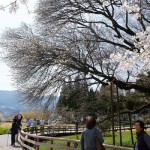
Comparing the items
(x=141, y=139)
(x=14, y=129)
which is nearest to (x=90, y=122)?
(x=141, y=139)

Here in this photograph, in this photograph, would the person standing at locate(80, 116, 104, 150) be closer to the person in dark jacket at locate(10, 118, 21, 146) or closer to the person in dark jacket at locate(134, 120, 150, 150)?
the person in dark jacket at locate(134, 120, 150, 150)

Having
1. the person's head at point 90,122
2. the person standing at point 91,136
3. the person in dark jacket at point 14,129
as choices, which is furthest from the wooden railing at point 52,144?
the person in dark jacket at point 14,129

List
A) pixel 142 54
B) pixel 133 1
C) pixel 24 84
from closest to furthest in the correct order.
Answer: pixel 142 54, pixel 133 1, pixel 24 84

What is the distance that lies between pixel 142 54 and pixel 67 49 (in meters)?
13.3

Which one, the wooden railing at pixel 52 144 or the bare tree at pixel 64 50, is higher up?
the bare tree at pixel 64 50

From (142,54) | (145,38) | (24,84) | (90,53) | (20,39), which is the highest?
(20,39)

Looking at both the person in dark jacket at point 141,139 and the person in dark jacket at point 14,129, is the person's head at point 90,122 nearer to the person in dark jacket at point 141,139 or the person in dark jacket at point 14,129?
the person in dark jacket at point 141,139

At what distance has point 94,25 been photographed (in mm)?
20172

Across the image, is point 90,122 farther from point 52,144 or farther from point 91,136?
point 52,144

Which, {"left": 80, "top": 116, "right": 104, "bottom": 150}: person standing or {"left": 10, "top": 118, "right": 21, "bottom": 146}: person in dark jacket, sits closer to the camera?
{"left": 80, "top": 116, "right": 104, "bottom": 150}: person standing

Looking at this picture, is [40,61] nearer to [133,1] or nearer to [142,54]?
[133,1]

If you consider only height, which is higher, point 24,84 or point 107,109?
point 24,84

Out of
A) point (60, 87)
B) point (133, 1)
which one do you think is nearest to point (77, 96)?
point (60, 87)

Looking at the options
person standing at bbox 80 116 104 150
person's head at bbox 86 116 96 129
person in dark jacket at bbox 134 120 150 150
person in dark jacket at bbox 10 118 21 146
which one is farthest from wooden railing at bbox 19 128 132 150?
person in dark jacket at bbox 10 118 21 146
